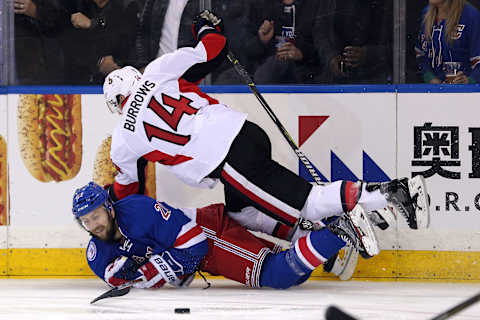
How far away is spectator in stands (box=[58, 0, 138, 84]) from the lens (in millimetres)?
3779

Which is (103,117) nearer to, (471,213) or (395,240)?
(395,240)

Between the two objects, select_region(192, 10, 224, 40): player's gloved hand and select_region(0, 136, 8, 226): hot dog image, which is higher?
select_region(192, 10, 224, 40): player's gloved hand

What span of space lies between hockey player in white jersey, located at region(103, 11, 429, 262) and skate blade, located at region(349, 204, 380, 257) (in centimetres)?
1

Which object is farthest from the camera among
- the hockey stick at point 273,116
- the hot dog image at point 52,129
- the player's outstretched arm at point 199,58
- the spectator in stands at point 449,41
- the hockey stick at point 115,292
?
the hot dog image at point 52,129

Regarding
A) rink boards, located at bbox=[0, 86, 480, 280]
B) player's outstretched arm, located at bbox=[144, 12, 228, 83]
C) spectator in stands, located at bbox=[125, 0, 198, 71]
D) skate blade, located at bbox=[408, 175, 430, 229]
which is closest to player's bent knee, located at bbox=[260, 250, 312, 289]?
rink boards, located at bbox=[0, 86, 480, 280]

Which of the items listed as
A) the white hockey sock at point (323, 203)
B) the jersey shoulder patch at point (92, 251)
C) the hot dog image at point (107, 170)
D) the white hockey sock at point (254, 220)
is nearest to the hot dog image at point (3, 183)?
the hot dog image at point (107, 170)

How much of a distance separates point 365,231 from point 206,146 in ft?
2.44

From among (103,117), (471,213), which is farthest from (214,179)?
(471,213)

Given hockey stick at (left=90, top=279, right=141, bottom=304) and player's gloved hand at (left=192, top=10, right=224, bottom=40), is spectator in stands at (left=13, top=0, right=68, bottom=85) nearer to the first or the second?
player's gloved hand at (left=192, top=10, right=224, bottom=40)

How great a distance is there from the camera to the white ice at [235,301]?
9.12ft

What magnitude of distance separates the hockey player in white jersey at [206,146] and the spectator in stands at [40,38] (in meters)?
0.46

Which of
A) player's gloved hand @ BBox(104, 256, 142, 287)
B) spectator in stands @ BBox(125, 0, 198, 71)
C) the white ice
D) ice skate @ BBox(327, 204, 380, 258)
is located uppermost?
spectator in stands @ BBox(125, 0, 198, 71)

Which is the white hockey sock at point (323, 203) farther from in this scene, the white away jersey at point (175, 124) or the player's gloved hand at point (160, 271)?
the player's gloved hand at point (160, 271)

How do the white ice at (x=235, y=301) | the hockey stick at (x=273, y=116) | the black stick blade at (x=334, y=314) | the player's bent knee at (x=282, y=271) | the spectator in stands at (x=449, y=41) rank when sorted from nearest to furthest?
1. the black stick blade at (x=334, y=314)
2. the white ice at (x=235, y=301)
3. the player's bent knee at (x=282, y=271)
4. the hockey stick at (x=273, y=116)
5. the spectator in stands at (x=449, y=41)
